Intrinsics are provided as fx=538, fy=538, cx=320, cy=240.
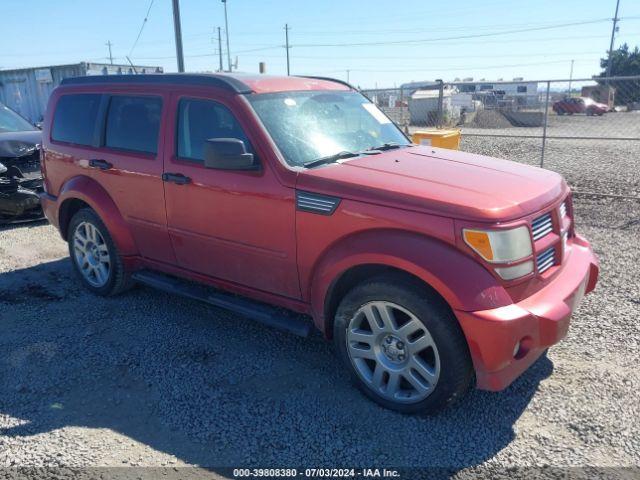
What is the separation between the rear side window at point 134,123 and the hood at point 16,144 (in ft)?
13.8

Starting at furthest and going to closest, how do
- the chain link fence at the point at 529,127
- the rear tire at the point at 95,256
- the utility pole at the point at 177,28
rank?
the utility pole at the point at 177,28 → the chain link fence at the point at 529,127 → the rear tire at the point at 95,256

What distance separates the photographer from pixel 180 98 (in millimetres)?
4207

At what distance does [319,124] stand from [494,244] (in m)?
1.72

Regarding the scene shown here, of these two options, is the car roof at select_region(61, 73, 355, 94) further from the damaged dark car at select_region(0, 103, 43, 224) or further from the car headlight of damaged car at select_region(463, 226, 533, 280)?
the damaged dark car at select_region(0, 103, 43, 224)

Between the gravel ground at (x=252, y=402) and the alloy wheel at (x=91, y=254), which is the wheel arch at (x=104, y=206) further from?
the gravel ground at (x=252, y=402)

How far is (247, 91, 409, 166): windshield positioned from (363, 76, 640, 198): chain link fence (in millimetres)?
3338

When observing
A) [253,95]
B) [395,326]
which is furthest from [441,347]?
[253,95]

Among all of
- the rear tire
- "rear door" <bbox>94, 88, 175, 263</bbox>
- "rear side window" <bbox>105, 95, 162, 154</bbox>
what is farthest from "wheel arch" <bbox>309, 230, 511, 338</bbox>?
the rear tire

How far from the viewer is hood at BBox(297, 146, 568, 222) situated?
117 inches

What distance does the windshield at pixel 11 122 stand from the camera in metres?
8.98

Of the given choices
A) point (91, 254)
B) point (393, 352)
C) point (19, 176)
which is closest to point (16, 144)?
point (19, 176)

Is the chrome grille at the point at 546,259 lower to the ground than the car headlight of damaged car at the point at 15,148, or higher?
lower

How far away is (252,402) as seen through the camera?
3410mm

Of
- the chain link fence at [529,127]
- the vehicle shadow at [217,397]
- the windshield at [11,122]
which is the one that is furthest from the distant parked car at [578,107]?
the vehicle shadow at [217,397]
